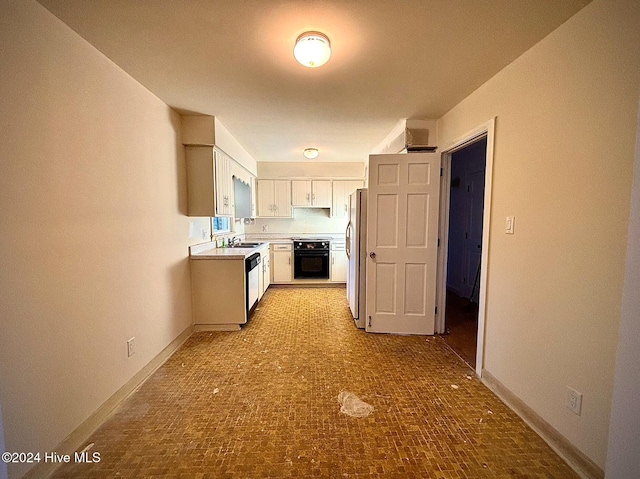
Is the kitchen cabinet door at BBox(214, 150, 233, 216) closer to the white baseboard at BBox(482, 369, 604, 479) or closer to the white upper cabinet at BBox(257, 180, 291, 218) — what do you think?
the white upper cabinet at BBox(257, 180, 291, 218)

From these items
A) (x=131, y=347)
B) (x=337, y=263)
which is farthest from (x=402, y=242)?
(x=131, y=347)

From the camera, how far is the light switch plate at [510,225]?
72.4 inches

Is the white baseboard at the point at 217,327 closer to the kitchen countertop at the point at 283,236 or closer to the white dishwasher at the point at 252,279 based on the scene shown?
the white dishwasher at the point at 252,279

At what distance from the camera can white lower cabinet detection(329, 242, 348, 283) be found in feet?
16.4

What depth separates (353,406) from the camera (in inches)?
72.0

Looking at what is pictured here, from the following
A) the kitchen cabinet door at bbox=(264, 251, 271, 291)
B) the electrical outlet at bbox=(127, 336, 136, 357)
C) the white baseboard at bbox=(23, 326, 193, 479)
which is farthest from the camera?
the kitchen cabinet door at bbox=(264, 251, 271, 291)

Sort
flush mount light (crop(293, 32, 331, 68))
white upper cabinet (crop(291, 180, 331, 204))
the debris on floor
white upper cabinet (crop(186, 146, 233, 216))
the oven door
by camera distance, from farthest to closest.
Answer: white upper cabinet (crop(291, 180, 331, 204)) → the oven door → white upper cabinet (crop(186, 146, 233, 216)) → the debris on floor → flush mount light (crop(293, 32, 331, 68))

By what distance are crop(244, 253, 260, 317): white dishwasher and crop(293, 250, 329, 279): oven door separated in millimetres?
1223

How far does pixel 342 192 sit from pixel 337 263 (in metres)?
1.41

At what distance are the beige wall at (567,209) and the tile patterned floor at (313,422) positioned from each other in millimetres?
368

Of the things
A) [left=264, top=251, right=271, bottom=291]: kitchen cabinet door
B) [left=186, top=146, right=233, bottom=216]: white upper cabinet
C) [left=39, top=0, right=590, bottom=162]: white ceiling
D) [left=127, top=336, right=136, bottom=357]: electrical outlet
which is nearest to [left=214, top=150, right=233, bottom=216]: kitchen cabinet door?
[left=186, top=146, right=233, bottom=216]: white upper cabinet

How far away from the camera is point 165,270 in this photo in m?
2.52

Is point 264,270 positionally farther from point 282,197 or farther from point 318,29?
point 318,29

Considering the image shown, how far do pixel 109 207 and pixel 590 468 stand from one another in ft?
10.3
